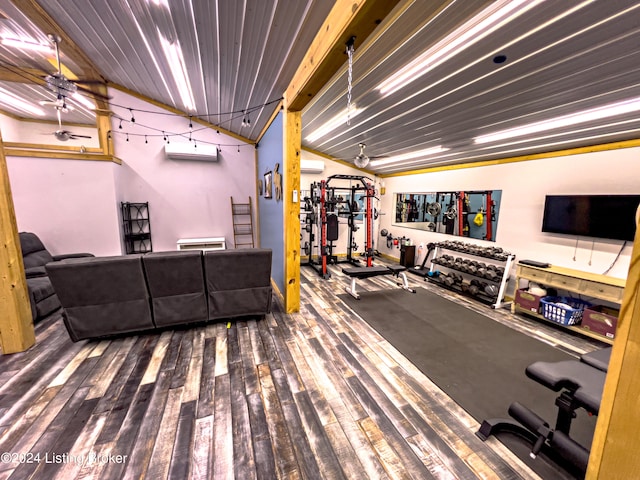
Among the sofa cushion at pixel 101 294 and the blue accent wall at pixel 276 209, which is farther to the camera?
the blue accent wall at pixel 276 209

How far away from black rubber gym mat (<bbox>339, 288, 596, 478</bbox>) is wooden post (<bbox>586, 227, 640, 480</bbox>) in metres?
1.57

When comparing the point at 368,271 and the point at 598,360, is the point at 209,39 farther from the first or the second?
the point at 598,360

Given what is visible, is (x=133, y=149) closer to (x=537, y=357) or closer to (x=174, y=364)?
(x=174, y=364)

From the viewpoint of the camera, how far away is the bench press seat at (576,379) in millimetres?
1281

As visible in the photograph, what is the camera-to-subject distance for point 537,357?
2.66 metres

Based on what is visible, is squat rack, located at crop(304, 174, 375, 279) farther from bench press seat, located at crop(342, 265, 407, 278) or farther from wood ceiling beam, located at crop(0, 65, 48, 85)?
wood ceiling beam, located at crop(0, 65, 48, 85)

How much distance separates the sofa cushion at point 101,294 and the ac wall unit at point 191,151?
350cm

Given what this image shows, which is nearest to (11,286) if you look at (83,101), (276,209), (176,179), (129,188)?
(276,209)

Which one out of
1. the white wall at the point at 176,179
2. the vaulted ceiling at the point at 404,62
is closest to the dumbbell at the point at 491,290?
the vaulted ceiling at the point at 404,62

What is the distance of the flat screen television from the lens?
282 centimetres

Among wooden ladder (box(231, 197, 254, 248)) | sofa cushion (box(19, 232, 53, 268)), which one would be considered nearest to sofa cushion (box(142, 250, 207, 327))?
sofa cushion (box(19, 232, 53, 268))

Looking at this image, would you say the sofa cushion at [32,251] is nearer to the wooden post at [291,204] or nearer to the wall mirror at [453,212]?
the wooden post at [291,204]

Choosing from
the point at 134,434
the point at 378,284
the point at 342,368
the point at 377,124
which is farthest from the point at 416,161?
the point at 134,434

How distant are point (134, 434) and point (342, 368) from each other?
5.37 ft
